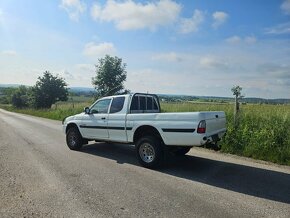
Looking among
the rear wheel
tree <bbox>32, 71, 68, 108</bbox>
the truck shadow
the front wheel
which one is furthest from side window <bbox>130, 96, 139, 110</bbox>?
tree <bbox>32, 71, 68, 108</bbox>

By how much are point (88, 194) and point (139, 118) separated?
2.89 m

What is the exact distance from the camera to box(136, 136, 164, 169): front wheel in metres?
7.50

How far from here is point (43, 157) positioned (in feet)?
29.1

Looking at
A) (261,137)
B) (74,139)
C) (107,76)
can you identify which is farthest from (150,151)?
(107,76)

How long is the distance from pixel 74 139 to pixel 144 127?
10.8ft

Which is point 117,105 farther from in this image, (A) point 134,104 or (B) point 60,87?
(B) point 60,87

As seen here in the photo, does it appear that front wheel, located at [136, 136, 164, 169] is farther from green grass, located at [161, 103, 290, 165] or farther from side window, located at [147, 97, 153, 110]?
green grass, located at [161, 103, 290, 165]

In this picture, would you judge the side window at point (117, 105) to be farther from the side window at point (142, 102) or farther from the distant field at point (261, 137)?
the distant field at point (261, 137)

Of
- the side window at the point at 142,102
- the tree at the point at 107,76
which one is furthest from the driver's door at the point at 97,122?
the tree at the point at 107,76

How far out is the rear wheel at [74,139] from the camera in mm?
10062

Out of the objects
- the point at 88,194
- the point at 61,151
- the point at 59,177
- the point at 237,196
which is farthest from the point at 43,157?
the point at 237,196

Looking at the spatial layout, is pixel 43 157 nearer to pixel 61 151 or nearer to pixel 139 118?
pixel 61 151

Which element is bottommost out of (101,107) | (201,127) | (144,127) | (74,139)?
(74,139)

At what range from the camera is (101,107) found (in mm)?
9453
